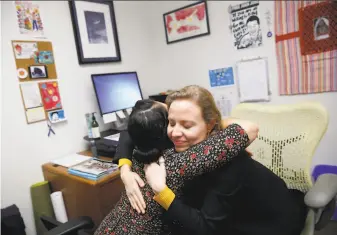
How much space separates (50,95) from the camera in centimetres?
192

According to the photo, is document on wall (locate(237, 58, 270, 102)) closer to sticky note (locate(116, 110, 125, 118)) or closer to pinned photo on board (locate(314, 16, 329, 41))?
pinned photo on board (locate(314, 16, 329, 41))

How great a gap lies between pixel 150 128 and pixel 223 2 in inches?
70.6

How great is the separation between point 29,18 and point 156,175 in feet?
5.38

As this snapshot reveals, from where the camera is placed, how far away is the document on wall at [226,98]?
2.32 m

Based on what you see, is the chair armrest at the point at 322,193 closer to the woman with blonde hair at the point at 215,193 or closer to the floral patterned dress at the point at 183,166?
the woman with blonde hair at the point at 215,193

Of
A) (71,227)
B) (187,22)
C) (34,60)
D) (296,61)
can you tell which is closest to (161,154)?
(71,227)

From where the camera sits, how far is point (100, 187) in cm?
146

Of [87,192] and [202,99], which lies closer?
[202,99]

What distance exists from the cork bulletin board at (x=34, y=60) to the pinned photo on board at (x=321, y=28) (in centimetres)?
197

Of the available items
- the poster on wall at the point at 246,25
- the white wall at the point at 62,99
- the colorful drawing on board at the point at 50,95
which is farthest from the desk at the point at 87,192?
the poster on wall at the point at 246,25

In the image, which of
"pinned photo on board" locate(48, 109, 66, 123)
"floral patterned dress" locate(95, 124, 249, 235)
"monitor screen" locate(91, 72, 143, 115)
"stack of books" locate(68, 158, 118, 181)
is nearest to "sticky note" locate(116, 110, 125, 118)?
"monitor screen" locate(91, 72, 143, 115)

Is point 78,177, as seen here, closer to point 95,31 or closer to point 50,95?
point 50,95

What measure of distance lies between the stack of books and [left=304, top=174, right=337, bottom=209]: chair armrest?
1060mm

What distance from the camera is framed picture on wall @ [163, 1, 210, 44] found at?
2342 millimetres
